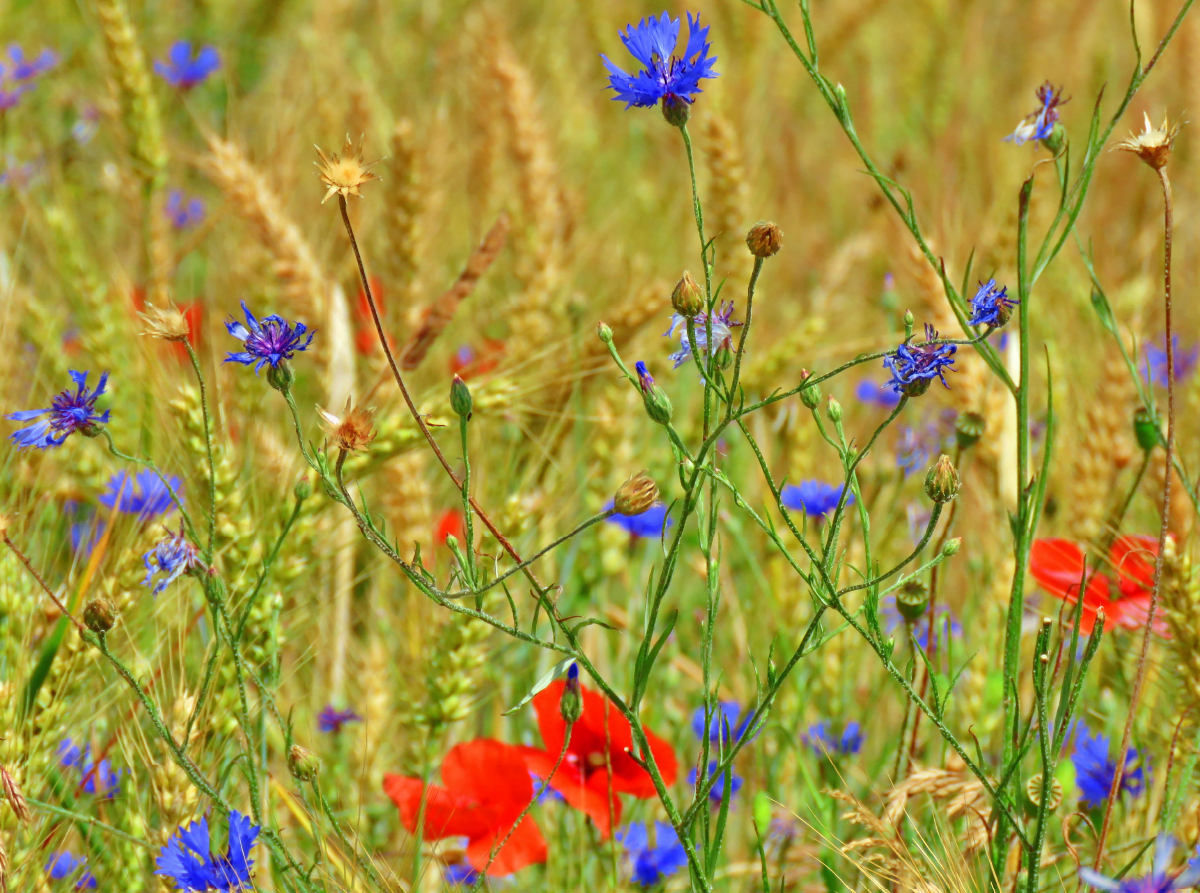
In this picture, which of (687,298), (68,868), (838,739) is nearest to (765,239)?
(687,298)

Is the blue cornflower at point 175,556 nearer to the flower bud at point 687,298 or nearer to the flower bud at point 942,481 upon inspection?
the flower bud at point 687,298

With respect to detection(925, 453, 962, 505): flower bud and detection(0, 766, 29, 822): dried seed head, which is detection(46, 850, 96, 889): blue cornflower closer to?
detection(0, 766, 29, 822): dried seed head

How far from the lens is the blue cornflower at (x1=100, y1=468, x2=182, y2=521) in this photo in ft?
3.13

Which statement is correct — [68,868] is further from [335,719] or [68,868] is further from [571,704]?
[571,704]

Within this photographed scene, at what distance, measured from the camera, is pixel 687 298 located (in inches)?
24.3

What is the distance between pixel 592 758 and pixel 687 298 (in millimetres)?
500

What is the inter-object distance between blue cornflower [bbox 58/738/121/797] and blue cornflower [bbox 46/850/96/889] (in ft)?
0.18

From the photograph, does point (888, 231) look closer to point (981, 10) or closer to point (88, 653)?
point (88, 653)

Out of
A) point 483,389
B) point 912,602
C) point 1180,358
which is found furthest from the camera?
point 1180,358

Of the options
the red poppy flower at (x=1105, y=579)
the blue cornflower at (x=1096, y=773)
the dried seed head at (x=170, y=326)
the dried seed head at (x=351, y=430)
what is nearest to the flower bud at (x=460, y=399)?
the dried seed head at (x=351, y=430)

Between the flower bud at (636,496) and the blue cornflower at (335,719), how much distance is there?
1.84 ft

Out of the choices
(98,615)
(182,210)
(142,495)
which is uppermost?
(182,210)

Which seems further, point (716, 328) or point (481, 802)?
point (481, 802)

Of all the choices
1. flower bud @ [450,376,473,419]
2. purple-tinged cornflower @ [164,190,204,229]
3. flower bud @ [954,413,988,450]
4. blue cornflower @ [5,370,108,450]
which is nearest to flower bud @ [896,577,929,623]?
flower bud @ [954,413,988,450]
